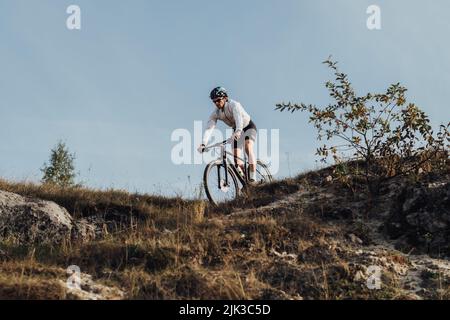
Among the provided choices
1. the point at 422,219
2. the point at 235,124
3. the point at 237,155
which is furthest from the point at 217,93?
the point at 422,219

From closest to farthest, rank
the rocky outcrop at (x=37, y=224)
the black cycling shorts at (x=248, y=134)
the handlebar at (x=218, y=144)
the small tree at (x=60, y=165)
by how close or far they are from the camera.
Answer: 1. the rocky outcrop at (x=37, y=224)
2. the handlebar at (x=218, y=144)
3. the black cycling shorts at (x=248, y=134)
4. the small tree at (x=60, y=165)

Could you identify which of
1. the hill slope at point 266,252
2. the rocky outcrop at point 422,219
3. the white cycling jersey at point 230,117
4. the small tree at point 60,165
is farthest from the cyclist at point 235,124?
the small tree at point 60,165

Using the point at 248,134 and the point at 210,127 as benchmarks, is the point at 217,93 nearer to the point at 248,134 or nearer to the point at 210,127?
the point at 210,127

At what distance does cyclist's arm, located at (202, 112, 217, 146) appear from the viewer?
13.0m

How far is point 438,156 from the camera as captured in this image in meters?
12.5

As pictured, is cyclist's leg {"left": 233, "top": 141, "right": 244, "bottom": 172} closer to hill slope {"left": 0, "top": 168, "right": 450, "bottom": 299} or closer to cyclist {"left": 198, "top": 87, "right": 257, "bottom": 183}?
cyclist {"left": 198, "top": 87, "right": 257, "bottom": 183}

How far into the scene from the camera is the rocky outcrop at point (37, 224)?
10.9 metres

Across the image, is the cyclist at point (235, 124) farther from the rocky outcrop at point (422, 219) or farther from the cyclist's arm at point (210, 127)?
the rocky outcrop at point (422, 219)

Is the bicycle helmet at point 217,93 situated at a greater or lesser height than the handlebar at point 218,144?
greater

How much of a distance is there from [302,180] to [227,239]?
547 centimetres

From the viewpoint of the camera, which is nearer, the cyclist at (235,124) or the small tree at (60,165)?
the cyclist at (235,124)

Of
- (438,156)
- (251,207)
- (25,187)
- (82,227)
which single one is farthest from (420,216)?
(25,187)

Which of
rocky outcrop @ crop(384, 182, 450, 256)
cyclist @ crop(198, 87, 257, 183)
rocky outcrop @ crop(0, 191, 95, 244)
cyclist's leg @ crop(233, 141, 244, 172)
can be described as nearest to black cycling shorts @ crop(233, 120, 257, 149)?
cyclist @ crop(198, 87, 257, 183)
